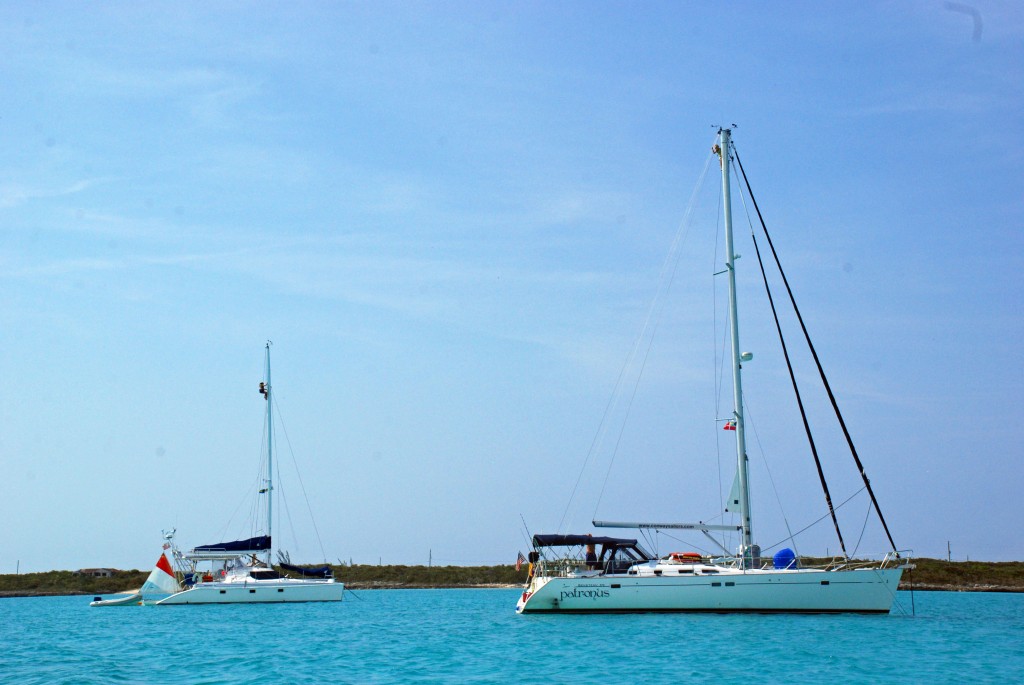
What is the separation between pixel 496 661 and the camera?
24125 mm

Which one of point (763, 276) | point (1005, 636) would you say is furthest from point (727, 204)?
point (1005, 636)

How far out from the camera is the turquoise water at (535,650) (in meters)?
21.5

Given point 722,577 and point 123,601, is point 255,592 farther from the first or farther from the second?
point 722,577

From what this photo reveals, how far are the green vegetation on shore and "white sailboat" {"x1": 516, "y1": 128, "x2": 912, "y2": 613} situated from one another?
42.1m

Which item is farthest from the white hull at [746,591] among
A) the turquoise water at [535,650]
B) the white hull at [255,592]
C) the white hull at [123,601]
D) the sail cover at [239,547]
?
the white hull at [123,601]

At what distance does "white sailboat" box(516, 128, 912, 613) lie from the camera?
104 feet

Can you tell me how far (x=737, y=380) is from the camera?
35281 millimetres

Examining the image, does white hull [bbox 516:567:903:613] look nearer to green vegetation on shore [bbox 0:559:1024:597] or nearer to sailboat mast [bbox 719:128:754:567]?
sailboat mast [bbox 719:128:754:567]

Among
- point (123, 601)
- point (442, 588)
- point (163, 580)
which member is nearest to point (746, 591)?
point (163, 580)

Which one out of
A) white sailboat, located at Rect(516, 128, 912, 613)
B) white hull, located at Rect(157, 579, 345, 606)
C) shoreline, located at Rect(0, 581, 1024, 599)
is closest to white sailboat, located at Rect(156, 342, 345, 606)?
white hull, located at Rect(157, 579, 345, 606)

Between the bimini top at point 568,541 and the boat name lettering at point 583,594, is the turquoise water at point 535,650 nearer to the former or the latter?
the boat name lettering at point 583,594

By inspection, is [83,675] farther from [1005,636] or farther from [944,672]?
[1005,636]

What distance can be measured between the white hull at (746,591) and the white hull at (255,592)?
20.8 meters

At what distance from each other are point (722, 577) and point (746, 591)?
0.85 meters
